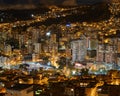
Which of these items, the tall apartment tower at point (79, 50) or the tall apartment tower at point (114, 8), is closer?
the tall apartment tower at point (79, 50)

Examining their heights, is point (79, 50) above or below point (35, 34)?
below

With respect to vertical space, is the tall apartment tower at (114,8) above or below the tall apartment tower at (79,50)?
above

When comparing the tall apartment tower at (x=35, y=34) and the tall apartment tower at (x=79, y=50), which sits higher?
the tall apartment tower at (x=35, y=34)

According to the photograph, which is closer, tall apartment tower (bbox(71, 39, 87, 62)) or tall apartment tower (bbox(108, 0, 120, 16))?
tall apartment tower (bbox(71, 39, 87, 62))

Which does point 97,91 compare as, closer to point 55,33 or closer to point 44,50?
point 44,50

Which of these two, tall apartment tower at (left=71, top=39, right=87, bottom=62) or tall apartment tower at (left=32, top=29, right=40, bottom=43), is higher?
tall apartment tower at (left=32, top=29, right=40, bottom=43)

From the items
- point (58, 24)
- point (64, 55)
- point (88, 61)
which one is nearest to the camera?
point (88, 61)

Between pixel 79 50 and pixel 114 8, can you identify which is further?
pixel 114 8

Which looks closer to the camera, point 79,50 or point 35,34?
point 79,50

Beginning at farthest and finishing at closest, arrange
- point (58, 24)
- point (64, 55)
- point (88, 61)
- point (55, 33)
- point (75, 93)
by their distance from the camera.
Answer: point (58, 24) → point (55, 33) → point (64, 55) → point (88, 61) → point (75, 93)

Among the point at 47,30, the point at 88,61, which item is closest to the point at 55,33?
the point at 47,30

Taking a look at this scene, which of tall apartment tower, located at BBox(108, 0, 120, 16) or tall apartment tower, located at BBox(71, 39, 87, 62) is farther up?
tall apartment tower, located at BBox(108, 0, 120, 16)
